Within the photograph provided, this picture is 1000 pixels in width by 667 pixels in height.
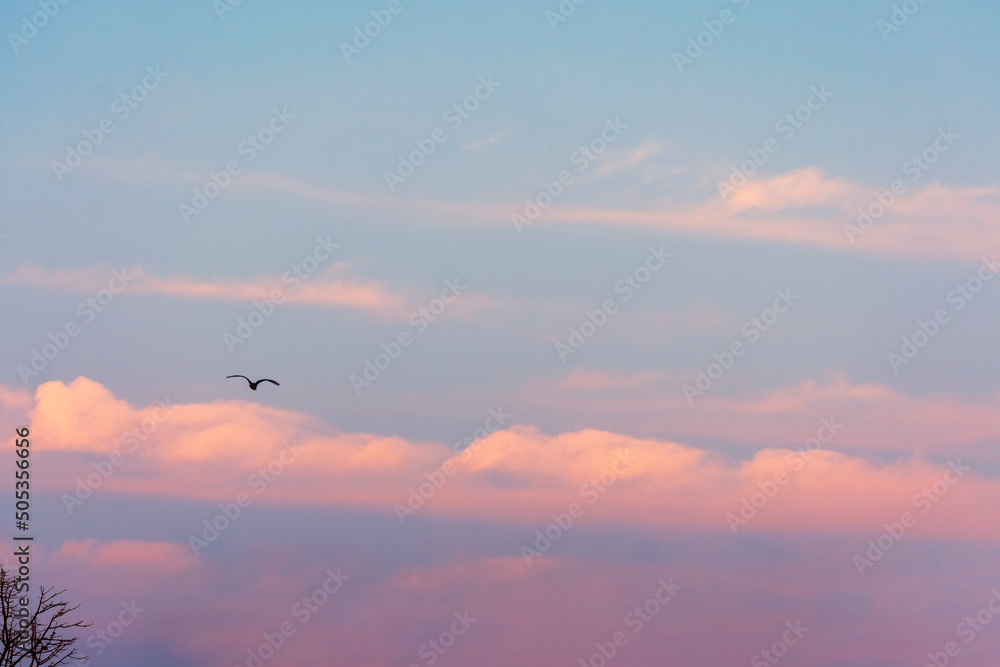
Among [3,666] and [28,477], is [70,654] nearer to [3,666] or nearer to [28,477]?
[3,666]

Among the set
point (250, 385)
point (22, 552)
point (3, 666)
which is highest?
point (250, 385)

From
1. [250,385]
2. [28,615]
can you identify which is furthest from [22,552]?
[250,385]

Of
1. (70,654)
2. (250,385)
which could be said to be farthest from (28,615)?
(250,385)

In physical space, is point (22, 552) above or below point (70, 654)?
above

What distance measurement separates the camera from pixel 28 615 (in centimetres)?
5784

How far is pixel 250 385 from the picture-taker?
202 ft

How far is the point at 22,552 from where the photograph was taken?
57.6 metres

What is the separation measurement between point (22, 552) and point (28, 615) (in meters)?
2.45

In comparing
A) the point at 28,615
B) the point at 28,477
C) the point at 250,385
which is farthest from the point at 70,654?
the point at 250,385

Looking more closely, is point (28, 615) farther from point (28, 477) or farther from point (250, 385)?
point (250, 385)

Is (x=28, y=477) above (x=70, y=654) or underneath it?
above

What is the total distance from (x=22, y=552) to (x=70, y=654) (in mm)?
4413

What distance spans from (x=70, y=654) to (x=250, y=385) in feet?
41.0

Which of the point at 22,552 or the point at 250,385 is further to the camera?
the point at 250,385
